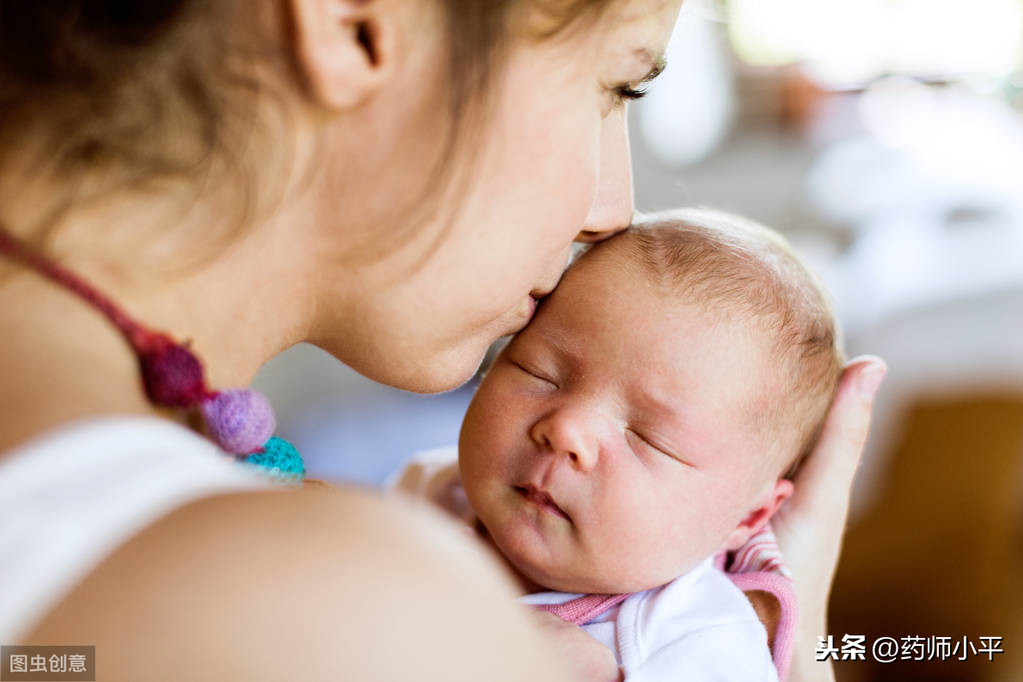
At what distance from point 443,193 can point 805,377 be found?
615mm

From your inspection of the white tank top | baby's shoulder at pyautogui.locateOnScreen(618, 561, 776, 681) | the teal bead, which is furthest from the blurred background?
the white tank top

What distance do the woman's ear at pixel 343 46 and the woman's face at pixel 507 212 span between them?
0.13 ft

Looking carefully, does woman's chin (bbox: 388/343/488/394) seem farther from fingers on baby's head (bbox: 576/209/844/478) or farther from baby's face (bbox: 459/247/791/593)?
fingers on baby's head (bbox: 576/209/844/478)

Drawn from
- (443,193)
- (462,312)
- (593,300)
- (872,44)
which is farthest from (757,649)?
(872,44)

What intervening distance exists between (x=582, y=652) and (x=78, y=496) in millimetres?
637

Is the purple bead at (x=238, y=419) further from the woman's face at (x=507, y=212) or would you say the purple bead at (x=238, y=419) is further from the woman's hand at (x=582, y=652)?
the woman's hand at (x=582, y=652)

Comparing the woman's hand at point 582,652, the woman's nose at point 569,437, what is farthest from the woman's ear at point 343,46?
the woman's hand at point 582,652

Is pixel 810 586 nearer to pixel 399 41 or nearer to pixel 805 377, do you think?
pixel 805 377

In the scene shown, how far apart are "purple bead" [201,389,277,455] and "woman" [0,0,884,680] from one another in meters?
0.04

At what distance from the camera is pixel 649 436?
3.65 ft

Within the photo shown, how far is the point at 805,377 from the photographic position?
1.20 metres

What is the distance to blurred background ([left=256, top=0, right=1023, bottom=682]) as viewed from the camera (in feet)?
7.48

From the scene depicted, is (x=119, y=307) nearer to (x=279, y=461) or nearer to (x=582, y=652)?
(x=279, y=461)

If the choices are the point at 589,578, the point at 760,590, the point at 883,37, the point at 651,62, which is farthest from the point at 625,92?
the point at 883,37
